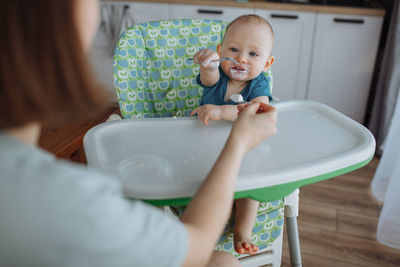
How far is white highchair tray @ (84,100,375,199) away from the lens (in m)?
0.79

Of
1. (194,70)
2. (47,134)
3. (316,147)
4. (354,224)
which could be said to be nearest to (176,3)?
(47,134)

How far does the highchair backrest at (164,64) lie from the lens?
1251 millimetres

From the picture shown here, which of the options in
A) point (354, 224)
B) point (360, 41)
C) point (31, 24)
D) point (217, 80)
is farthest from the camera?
point (360, 41)

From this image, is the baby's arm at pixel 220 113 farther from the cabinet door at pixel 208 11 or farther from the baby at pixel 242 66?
the cabinet door at pixel 208 11

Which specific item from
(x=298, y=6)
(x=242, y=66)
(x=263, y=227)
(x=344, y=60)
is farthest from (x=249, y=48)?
(x=344, y=60)

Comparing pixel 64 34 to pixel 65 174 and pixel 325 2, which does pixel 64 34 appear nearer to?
pixel 65 174

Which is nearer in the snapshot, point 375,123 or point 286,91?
point 375,123

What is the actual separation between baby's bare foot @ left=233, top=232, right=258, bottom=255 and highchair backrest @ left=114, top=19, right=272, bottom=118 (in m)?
0.50

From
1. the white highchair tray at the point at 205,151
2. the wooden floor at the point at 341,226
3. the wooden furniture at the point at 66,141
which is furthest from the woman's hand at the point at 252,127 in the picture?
the wooden furniture at the point at 66,141

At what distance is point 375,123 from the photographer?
2531 mm

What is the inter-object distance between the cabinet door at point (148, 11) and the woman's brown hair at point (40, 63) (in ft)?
7.61

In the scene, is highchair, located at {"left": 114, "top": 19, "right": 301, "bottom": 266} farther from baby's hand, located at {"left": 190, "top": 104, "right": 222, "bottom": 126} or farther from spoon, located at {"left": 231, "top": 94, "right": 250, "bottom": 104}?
baby's hand, located at {"left": 190, "top": 104, "right": 222, "bottom": 126}

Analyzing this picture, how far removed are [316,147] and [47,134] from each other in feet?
5.33

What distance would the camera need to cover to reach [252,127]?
2.53ft
